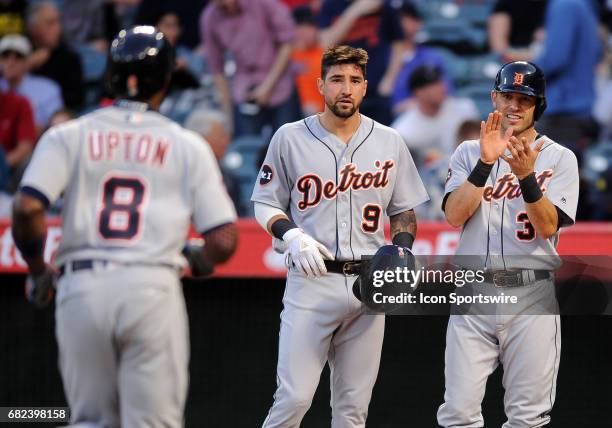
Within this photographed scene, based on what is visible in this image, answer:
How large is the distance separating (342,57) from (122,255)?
151 cm

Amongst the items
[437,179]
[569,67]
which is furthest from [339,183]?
[569,67]

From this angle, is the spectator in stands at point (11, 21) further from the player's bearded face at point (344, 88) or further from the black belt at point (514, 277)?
the black belt at point (514, 277)

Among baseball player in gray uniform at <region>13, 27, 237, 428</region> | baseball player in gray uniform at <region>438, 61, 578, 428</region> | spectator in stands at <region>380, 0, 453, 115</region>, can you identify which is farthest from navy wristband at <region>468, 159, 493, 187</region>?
spectator in stands at <region>380, 0, 453, 115</region>

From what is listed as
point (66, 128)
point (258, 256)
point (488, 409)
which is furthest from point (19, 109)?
point (66, 128)

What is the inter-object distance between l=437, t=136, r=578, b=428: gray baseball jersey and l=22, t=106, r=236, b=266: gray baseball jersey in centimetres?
140

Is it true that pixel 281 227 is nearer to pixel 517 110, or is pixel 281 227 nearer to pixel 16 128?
pixel 517 110

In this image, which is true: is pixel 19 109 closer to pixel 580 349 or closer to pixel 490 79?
pixel 490 79

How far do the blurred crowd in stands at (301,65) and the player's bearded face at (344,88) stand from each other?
3.54 metres

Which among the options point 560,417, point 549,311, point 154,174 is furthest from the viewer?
point 560,417

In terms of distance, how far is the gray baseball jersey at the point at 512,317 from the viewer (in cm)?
434

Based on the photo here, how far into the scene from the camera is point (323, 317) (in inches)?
175

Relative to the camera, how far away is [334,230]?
4508 millimetres

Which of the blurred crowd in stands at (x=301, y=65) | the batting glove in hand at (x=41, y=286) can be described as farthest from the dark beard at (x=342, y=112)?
the blurred crowd in stands at (x=301, y=65)

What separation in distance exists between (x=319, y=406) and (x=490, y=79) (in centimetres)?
459
